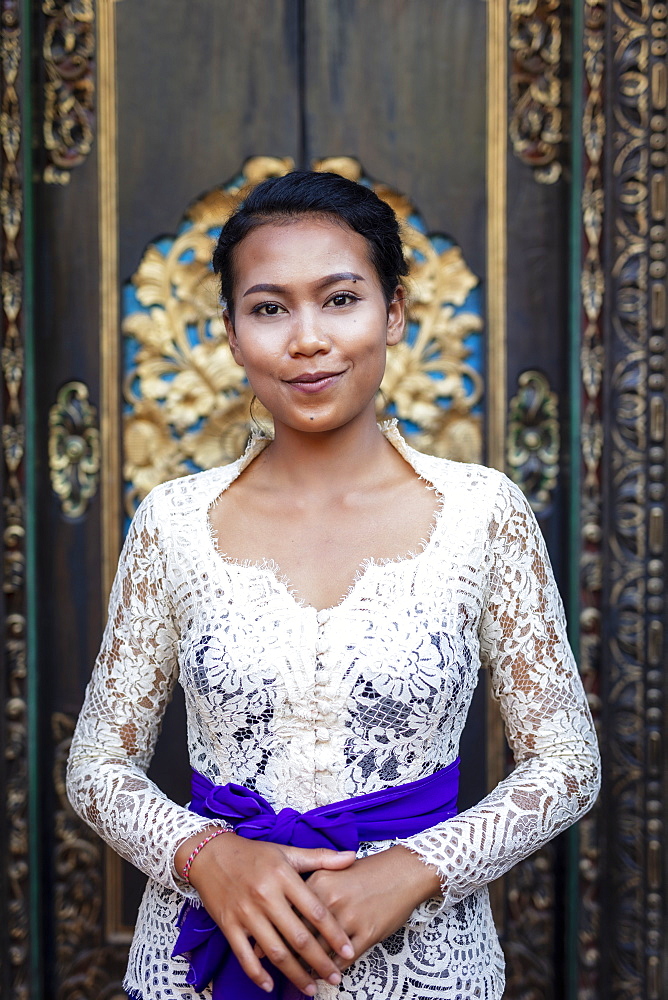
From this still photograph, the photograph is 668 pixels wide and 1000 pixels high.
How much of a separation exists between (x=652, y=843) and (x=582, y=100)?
171 cm

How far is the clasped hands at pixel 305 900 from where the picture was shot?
110 centimetres

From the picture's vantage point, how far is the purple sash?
121 cm

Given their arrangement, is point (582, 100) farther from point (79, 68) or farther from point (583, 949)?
point (583, 949)

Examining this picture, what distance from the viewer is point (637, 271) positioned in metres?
2.19

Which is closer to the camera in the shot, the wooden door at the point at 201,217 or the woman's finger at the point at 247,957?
the woman's finger at the point at 247,957

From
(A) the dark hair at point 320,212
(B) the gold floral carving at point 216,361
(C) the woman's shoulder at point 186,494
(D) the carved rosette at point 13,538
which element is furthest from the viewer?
(B) the gold floral carving at point 216,361

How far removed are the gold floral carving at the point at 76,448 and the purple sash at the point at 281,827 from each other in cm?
126

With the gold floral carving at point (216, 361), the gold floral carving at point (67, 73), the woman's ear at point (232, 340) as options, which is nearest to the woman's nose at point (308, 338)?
the woman's ear at point (232, 340)

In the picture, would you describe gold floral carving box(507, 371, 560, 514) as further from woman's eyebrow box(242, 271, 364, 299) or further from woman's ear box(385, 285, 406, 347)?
woman's eyebrow box(242, 271, 364, 299)

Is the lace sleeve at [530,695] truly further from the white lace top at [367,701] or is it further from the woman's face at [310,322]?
the woman's face at [310,322]

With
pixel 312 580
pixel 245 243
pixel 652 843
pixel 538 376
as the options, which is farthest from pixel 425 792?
pixel 538 376

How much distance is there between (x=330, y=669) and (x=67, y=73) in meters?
1.80

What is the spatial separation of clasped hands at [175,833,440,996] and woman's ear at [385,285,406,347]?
70cm

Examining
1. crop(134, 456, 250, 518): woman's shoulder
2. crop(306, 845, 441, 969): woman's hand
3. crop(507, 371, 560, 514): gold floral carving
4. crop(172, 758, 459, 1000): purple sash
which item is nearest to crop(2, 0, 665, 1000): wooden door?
crop(507, 371, 560, 514): gold floral carving
